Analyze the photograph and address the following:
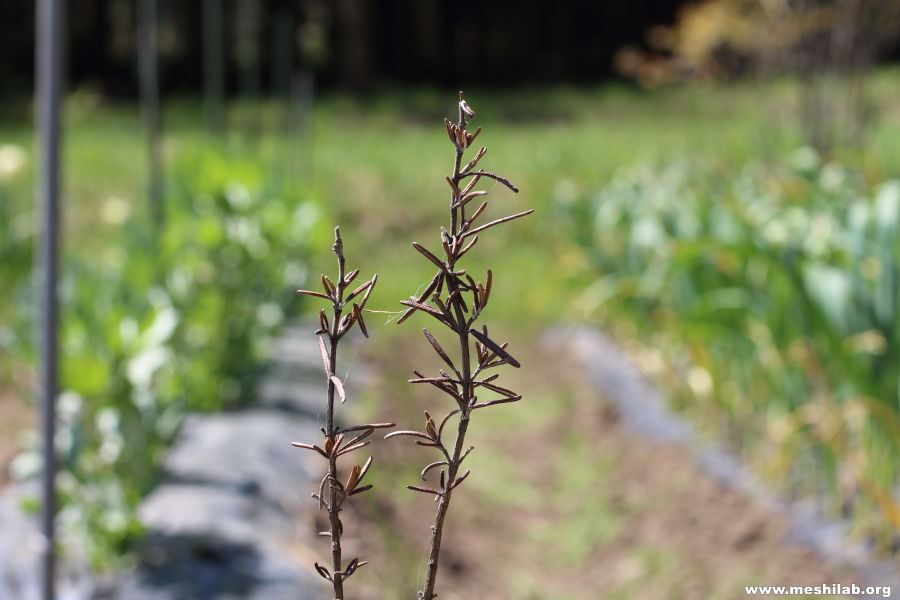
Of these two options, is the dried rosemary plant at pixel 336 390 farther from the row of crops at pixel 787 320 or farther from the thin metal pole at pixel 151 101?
the thin metal pole at pixel 151 101

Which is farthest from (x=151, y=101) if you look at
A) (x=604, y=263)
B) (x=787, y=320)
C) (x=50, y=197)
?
(x=604, y=263)

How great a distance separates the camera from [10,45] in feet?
47.6

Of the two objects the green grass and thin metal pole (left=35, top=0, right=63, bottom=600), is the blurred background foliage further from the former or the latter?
thin metal pole (left=35, top=0, right=63, bottom=600)

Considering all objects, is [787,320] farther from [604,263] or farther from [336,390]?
[336,390]

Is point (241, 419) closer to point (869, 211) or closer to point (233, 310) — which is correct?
point (233, 310)

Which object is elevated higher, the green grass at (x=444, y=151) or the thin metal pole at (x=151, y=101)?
the green grass at (x=444, y=151)

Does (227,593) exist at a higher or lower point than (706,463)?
lower

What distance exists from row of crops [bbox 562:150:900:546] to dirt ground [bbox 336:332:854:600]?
18cm

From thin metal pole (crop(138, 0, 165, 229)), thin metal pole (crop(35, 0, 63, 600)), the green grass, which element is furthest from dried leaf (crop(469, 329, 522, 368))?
the green grass

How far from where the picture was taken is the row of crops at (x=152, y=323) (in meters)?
2.10

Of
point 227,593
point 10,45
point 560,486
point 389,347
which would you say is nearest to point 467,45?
point 10,45

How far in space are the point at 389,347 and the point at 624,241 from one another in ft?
3.54

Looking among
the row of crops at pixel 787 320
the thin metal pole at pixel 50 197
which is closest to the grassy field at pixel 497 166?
the row of crops at pixel 787 320

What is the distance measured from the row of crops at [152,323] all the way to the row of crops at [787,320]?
121 cm
